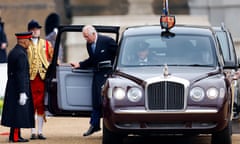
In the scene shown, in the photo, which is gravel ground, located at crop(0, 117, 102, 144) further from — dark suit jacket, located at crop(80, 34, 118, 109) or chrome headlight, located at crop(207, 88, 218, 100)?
chrome headlight, located at crop(207, 88, 218, 100)

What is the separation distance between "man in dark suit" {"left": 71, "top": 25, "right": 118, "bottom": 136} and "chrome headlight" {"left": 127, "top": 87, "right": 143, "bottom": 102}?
5.62 ft

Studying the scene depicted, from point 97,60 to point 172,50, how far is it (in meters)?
1.36

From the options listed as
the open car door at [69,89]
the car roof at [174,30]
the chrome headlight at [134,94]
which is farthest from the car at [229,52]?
the chrome headlight at [134,94]

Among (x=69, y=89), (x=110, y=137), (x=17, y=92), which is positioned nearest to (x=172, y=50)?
(x=110, y=137)

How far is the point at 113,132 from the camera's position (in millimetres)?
15438

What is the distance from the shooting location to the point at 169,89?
15.2m

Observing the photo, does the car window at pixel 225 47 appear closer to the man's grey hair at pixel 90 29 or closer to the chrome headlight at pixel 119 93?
the man's grey hair at pixel 90 29

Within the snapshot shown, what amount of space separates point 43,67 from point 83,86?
67 cm

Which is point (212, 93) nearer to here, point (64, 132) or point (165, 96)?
point (165, 96)

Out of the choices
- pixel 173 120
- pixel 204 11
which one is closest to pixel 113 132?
pixel 173 120

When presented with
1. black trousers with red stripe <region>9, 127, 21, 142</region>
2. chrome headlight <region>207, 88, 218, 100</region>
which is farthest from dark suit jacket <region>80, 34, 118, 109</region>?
chrome headlight <region>207, 88, 218, 100</region>

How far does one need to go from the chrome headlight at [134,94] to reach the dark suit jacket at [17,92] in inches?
84.6

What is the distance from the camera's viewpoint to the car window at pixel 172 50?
639 inches

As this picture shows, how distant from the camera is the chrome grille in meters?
15.1
